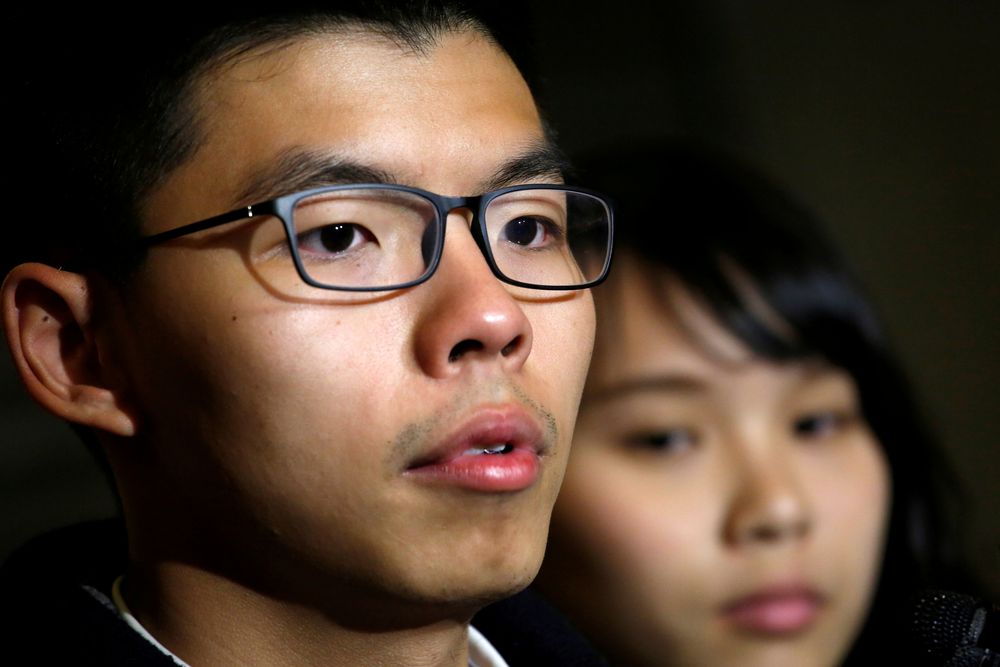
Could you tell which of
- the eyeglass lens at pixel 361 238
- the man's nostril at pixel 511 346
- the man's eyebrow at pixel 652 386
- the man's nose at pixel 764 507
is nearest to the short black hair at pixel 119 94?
the eyeglass lens at pixel 361 238

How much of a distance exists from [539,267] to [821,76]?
238 cm

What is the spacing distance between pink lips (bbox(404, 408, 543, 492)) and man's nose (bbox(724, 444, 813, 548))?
26.6 inches

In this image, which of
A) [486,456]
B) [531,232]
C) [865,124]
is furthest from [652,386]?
[865,124]

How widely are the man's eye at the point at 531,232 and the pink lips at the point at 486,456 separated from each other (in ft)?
0.63

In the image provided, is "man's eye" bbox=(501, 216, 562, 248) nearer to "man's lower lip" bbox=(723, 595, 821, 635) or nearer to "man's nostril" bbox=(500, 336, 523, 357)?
"man's nostril" bbox=(500, 336, 523, 357)

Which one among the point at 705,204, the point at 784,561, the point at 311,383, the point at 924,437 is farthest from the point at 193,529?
the point at 924,437

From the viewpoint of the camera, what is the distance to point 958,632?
112 cm

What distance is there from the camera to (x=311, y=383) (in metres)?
1.08

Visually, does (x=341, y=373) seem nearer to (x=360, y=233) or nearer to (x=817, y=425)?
(x=360, y=233)

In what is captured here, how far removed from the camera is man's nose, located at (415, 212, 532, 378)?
43.1 inches

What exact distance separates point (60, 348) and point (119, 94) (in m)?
0.26

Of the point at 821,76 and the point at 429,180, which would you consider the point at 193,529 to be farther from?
the point at 821,76

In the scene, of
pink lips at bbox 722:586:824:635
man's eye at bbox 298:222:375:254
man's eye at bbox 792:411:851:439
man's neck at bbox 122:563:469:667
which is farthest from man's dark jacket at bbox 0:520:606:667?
man's eye at bbox 792:411:851:439

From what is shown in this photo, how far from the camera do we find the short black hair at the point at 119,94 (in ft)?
3.83
